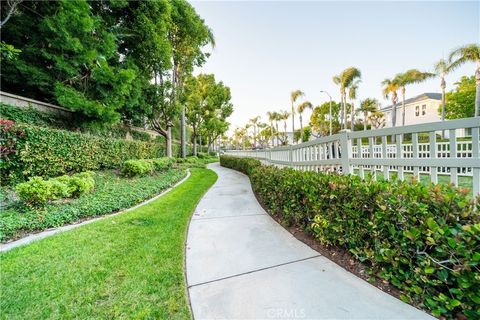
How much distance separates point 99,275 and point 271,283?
1801 mm

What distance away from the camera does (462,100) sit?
2117 centimetres

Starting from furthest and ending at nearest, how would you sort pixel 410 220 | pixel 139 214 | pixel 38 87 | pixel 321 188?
pixel 38 87 < pixel 139 214 < pixel 321 188 < pixel 410 220

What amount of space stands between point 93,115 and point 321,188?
24.9ft

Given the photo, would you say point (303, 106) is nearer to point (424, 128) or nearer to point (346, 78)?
point (346, 78)

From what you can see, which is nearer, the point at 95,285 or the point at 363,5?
the point at 95,285

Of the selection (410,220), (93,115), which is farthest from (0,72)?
(410,220)

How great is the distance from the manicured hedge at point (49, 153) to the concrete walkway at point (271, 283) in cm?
459

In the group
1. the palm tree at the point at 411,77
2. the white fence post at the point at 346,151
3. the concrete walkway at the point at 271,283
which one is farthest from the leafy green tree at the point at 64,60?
the palm tree at the point at 411,77

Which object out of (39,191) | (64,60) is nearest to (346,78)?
(64,60)

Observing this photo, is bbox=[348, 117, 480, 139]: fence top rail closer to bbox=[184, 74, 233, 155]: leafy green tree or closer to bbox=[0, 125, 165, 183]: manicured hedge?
bbox=[0, 125, 165, 183]: manicured hedge

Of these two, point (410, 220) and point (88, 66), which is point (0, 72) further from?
point (410, 220)

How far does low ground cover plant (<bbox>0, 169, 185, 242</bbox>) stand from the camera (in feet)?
10.1

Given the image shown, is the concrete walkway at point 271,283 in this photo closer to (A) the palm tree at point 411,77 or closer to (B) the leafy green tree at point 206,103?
(B) the leafy green tree at point 206,103

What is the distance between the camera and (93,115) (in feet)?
22.0
